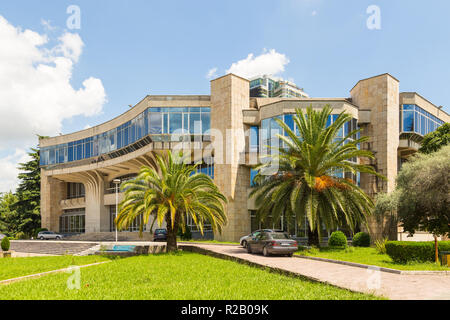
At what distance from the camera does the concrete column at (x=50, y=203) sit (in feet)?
180

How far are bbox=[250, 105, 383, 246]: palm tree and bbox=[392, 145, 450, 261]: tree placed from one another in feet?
7.42

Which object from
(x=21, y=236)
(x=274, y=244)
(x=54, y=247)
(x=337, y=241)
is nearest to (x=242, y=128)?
(x=337, y=241)

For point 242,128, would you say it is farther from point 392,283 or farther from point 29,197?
point 29,197

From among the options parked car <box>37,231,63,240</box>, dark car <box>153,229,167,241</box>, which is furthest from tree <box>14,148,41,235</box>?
dark car <box>153,229,167,241</box>

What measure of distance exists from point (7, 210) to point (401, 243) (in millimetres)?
63946

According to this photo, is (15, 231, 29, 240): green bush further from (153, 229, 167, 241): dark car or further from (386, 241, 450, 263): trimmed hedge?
(386, 241, 450, 263): trimmed hedge

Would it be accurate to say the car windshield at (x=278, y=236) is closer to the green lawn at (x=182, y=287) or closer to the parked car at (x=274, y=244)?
the parked car at (x=274, y=244)

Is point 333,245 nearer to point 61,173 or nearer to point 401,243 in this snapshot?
point 401,243

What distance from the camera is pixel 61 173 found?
51531mm

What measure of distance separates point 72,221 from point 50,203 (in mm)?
4216

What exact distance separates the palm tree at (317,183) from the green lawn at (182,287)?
817cm

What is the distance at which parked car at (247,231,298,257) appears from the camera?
60.8ft

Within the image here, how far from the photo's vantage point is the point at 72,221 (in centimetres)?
5562
